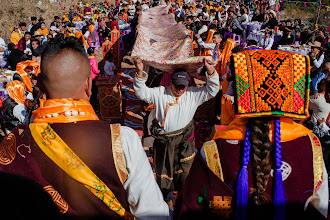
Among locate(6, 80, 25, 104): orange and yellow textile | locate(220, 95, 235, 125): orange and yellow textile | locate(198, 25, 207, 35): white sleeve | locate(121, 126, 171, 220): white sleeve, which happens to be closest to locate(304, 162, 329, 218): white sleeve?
locate(121, 126, 171, 220): white sleeve

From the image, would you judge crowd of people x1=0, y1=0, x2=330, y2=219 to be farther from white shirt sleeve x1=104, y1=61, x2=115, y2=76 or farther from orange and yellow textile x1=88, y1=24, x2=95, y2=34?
orange and yellow textile x1=88, y1=24, x2=95, y2=34

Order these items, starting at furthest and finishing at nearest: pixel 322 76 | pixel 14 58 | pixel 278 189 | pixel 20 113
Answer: pixel 14 58 → pixel 322 76 → pixel 20 113 → pixel 278 189

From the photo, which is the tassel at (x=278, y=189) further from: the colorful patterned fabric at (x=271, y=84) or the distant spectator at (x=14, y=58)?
the distant spectator at (x=14, y=58)

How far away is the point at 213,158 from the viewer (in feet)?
4.85

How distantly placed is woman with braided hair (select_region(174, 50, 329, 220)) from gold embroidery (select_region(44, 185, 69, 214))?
766mm

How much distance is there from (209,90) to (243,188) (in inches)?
64.6

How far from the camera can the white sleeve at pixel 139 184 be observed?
125cm

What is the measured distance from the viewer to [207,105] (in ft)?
20.3

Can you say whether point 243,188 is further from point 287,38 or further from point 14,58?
point 287,38

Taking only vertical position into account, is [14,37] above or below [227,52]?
above

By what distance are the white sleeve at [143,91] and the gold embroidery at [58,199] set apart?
72.8 inches

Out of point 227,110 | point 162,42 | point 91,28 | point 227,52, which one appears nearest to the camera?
point 227,110

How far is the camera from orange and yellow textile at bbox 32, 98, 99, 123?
3.98ft

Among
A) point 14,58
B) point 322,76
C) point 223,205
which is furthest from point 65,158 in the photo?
point 14,58
